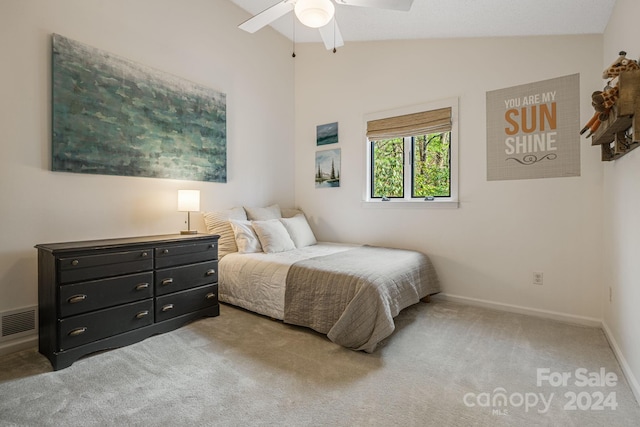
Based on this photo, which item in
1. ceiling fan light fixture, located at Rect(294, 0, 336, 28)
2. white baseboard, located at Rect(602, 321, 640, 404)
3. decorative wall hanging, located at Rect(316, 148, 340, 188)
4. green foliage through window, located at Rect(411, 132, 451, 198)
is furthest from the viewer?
decorative wall hanging, located at Rect(316, 148, 340, 188)

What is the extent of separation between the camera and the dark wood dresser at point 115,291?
2.08 m

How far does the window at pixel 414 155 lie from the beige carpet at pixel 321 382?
5.35ft

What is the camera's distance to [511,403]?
5.62 ft

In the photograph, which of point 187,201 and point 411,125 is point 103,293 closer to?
point 187,201

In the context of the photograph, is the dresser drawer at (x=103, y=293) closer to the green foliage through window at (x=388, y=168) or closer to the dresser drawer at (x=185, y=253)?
the dresser drawer at (x=185, y=253)

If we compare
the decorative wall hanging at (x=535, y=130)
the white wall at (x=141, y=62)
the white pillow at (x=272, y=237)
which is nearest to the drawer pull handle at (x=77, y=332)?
the white wall at (x=141, y=62)

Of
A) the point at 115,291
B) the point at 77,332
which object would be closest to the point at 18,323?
the point at 77,332

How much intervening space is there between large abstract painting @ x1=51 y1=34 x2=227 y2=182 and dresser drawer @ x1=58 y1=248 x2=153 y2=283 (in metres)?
0.83

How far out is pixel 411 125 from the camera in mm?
3643

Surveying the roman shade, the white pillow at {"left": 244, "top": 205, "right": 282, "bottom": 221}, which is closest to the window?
the roman shade

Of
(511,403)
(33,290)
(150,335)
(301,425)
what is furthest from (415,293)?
(33,290)

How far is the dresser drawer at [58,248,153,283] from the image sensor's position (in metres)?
2.09

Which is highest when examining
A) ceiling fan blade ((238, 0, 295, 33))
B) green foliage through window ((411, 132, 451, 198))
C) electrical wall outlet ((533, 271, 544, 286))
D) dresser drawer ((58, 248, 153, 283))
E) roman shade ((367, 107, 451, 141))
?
ceiling fan blade ((238, 0, 295, 33))

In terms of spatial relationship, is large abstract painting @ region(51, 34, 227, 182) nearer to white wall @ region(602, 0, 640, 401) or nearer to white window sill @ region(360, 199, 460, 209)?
white window sill @ region(360, 199, 460, 209)
